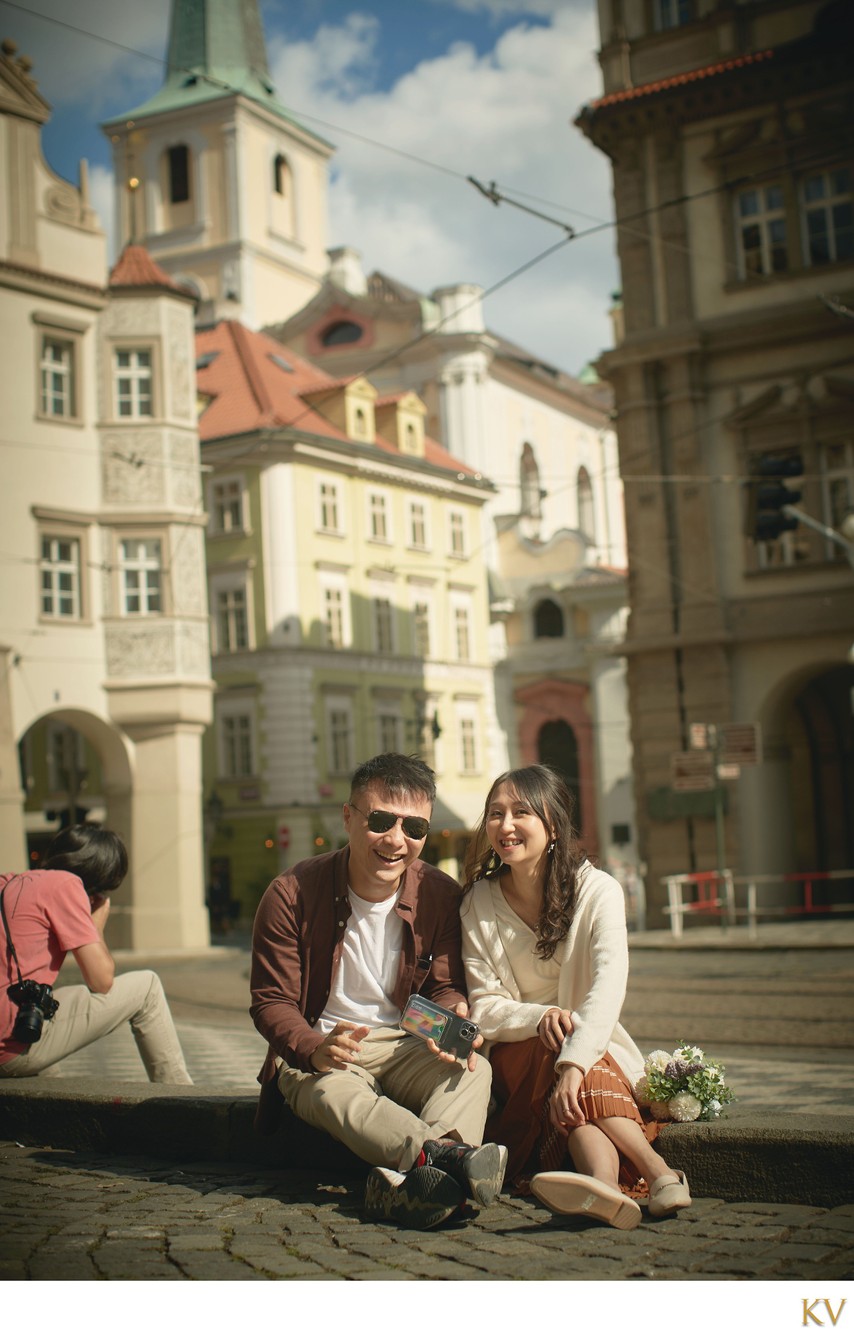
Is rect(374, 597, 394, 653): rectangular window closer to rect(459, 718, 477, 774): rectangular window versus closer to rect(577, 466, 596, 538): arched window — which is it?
rect(459, 718, 477, 774): rectangular window

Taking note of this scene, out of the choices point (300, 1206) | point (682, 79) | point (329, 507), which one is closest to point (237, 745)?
point (329, 507)

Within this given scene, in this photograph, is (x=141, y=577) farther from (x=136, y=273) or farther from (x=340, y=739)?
(x=340, y=739)

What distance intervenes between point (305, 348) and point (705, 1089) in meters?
41.4

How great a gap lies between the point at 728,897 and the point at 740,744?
2.28m

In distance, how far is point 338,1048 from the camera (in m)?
4.11

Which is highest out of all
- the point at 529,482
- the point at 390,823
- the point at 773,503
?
the point at 529,482

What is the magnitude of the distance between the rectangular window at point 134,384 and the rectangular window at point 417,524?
16.0 meters

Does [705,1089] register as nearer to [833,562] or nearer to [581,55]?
[581,55]

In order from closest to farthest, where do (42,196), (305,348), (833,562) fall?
(42,196) < (833,562) < (305,348)

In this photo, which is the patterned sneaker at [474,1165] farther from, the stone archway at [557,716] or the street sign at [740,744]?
the stone archway at [557,716]

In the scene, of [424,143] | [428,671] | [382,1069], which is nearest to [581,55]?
[424,143]

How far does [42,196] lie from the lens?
66.0 ft

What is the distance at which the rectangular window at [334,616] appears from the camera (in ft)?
121

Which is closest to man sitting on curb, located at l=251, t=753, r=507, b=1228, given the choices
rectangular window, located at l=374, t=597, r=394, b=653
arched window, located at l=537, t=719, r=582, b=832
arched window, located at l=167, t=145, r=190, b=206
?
arched window, located at l=167, t=145, r=190, b=206
